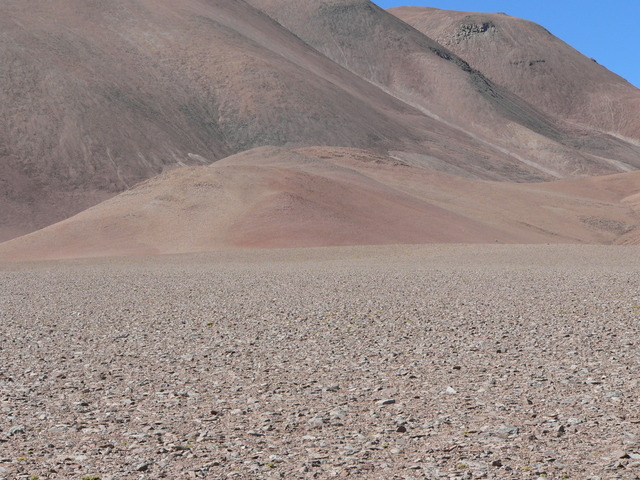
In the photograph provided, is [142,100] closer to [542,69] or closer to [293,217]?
[293,217]

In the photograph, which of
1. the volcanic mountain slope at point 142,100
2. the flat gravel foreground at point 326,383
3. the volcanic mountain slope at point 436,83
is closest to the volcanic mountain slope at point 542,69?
the volcanic mountain slope at point 436,83

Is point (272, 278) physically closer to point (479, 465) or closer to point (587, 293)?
point (587, 293)

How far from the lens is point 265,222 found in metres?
42.8

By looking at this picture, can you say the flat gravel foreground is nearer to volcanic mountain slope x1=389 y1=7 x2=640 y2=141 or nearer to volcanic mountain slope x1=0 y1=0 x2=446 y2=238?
volcanic mountain slope x1=0 y1=0 x2=446 y2=238

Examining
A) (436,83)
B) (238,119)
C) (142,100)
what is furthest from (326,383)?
(436,83)

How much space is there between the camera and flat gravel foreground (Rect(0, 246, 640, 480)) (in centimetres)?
644

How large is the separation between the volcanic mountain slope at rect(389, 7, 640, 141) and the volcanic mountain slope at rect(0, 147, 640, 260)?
11127 centimetres

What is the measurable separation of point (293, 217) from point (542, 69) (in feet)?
474

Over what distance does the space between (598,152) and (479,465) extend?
5742 inches

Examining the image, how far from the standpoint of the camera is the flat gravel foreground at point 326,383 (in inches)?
254

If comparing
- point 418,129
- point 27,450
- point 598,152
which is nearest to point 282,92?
point 418,129

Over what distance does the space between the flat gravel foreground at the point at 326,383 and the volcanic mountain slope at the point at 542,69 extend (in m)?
157

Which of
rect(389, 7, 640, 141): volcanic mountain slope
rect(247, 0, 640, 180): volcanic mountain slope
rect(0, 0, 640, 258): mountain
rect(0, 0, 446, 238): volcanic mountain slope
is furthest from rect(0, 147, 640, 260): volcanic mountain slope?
rect(389, 7, 640, 141): volcanic mountain slope

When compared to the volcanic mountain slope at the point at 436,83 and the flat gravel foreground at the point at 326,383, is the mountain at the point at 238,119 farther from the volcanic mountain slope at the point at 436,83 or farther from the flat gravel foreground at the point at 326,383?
the flat gravel foreground at the point at 326,383
